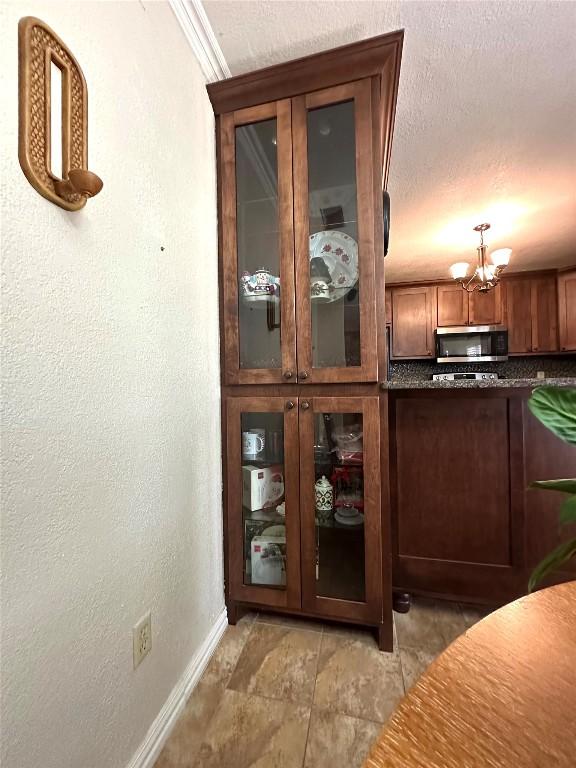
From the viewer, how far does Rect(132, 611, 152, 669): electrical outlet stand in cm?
80

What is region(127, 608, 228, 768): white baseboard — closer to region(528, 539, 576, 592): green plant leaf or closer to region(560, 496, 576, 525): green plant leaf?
region(528, 539, 576, 592): green plant leaf

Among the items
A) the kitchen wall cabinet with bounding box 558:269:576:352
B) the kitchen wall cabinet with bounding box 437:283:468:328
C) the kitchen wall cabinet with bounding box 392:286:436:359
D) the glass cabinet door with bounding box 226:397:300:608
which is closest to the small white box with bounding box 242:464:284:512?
the glass cabinet door with bounding box 226:397:300:608

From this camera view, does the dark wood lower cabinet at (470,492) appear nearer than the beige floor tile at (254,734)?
No

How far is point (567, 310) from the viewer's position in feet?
11.6

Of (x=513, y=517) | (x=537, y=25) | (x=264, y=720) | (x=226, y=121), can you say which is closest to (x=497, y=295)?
(x=537, y=25)

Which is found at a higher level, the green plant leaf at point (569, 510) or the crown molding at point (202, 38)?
the crown molding at point (202, 38)

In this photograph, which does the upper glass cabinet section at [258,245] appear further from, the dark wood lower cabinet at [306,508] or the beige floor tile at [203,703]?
the beige floor tile at [203,703]

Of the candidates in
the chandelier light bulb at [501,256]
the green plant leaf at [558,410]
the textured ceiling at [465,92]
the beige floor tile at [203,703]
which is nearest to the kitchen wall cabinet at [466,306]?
the textured ceiling at [465,92]

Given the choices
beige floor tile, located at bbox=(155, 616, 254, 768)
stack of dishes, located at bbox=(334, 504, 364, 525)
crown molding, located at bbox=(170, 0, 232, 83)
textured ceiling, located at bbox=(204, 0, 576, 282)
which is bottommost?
beige floor tile, located at bbox=(155, 616, 254, 768)

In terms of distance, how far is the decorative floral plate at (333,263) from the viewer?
4.02 ft

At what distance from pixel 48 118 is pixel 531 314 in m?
4.50

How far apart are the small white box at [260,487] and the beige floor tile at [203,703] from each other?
0.47m

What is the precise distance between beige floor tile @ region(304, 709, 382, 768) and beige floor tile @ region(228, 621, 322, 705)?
0.08 m

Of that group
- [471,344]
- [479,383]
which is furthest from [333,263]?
[471,344]
